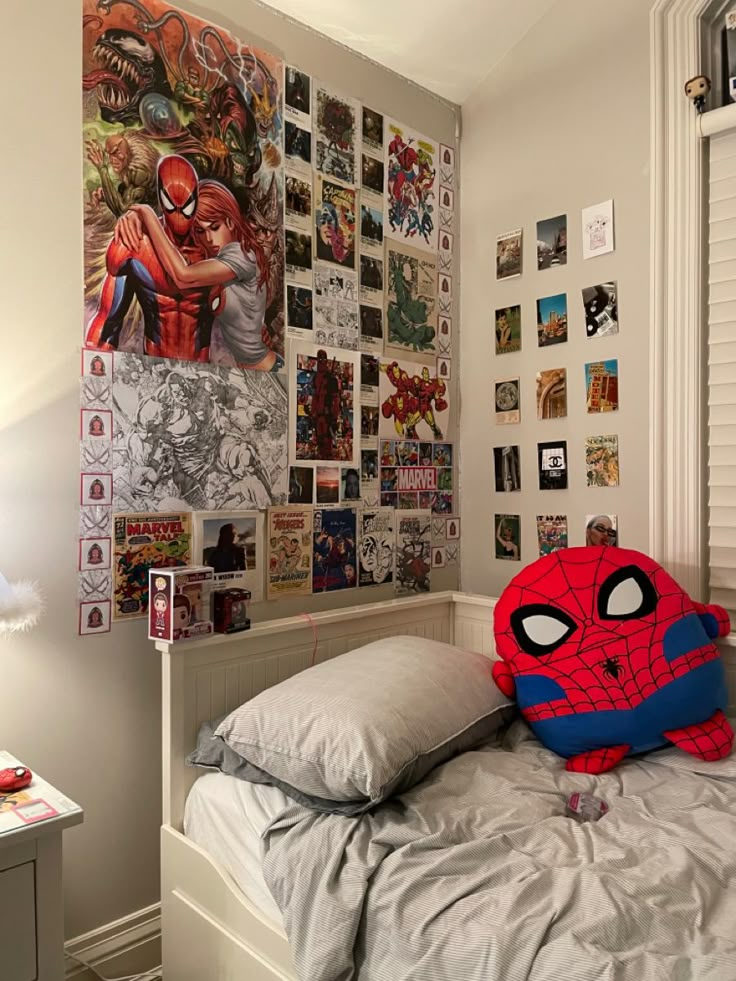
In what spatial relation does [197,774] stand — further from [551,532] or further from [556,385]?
[556,385]

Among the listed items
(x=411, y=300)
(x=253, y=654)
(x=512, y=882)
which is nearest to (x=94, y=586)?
(x=253, y=654)

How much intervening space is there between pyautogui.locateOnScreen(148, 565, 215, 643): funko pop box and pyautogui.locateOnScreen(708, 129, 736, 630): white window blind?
1291 mm

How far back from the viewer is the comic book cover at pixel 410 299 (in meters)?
2.36

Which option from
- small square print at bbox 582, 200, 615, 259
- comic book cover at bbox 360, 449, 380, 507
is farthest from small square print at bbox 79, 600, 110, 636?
small square print at bbox 582, 200, 615, 259

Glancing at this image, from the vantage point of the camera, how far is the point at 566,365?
2234 millimetres

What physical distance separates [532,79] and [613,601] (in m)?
1.67

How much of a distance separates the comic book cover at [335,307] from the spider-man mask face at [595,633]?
89 cm

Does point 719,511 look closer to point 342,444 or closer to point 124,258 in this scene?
point 342,444

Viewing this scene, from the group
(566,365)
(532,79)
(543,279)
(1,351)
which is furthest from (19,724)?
(532,79)

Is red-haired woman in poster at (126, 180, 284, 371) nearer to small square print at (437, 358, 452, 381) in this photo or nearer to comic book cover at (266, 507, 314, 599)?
comic book cover at (266, 507, 314, 599)

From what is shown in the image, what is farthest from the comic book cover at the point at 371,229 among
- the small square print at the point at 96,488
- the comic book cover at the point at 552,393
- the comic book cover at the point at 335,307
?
the small square print at the point at 96,488

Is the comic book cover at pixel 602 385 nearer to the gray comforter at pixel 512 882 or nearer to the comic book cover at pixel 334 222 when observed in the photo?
the comic book cover at pixel 334 222

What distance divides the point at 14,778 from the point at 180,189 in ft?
4.52

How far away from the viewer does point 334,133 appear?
219 cm
